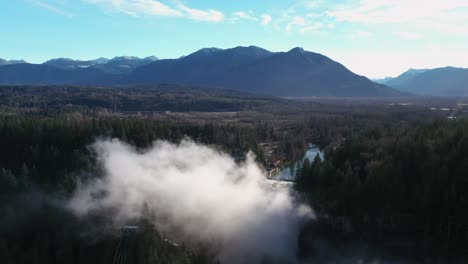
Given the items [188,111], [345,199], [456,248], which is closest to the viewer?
[456,248]

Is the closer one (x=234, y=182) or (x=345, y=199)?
(x=345, y=199)

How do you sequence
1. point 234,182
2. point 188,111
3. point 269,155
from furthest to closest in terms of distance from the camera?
1. point 188,111
2. point 269,155
3. point 234,182

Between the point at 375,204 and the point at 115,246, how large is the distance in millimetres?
21254

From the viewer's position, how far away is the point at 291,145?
77500 mm

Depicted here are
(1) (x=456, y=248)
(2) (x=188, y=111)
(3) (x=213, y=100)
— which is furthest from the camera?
(3) (x=213, y=100)

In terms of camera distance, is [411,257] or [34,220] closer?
[411,257]

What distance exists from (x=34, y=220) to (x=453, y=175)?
34844mm

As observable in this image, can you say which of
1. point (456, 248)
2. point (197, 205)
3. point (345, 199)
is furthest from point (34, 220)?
point (456, 248)

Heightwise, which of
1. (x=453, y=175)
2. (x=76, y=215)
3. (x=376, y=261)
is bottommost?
(x=376, y=261)

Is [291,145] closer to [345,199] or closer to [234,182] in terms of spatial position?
[234,182]

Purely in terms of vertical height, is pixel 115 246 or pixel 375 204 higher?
pixel 375 204

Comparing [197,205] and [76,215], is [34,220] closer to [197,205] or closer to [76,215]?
[76,215]

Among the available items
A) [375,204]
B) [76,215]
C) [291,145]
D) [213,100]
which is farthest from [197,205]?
[213,100]

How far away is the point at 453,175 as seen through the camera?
32.7m
